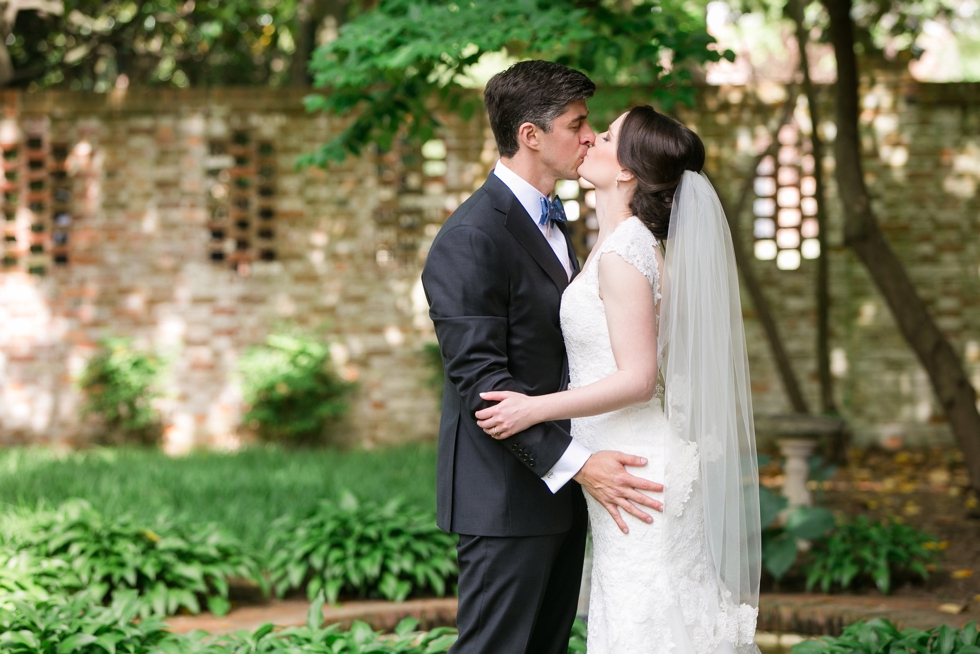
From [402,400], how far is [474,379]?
5993mm

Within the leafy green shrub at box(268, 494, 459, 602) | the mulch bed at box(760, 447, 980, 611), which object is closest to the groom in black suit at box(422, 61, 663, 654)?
the leafy green shrub at box(268, 494, 459, 602)

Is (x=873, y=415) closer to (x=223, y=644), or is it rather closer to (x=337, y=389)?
(x=337, y=389)

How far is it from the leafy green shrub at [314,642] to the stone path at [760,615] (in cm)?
57

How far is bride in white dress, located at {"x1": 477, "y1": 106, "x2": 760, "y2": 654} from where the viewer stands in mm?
2211

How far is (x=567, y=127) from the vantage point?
2.24 m

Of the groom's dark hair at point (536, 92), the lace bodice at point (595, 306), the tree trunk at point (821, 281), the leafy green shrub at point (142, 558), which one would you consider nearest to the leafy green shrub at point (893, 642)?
the lace bodice at point (595, 306)

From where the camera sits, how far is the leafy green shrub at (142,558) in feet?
12.1

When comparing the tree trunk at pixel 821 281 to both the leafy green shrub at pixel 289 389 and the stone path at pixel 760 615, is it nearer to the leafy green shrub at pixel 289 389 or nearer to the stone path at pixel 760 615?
the stone path at pixel 760 615

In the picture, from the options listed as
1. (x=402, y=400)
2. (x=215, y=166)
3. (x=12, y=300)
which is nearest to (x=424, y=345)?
→ (x=402, y=400)

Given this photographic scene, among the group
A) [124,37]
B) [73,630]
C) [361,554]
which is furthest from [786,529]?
[124,37]

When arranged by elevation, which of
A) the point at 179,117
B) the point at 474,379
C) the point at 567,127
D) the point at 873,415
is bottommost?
the point at 873,415

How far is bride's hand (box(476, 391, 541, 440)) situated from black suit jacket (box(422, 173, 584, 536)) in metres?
0.03

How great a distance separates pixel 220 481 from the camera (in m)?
5.54

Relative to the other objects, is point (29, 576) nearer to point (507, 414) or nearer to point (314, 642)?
point (314, 642)
